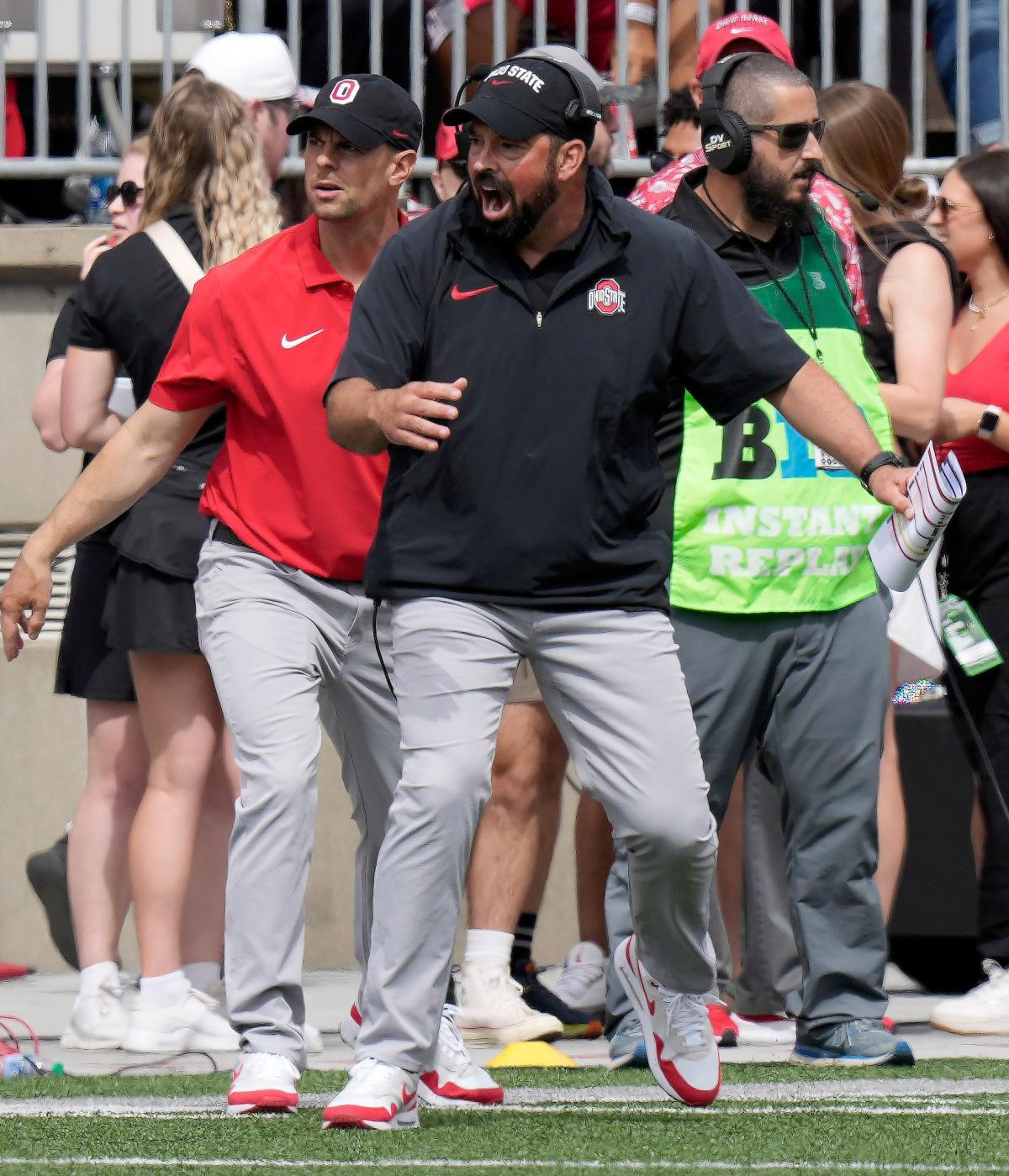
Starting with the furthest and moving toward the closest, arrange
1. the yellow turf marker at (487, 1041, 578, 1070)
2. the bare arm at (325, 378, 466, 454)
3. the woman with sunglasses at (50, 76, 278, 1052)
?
1. the woman with sunglasses at (50, 76, 278, 1052)
2. the yellow turf marker at (487, 1041, 578, 1070)
3. the bare arm at (325, 378, 466, 454)

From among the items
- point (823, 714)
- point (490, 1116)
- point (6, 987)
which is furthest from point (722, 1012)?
point (6, 987)

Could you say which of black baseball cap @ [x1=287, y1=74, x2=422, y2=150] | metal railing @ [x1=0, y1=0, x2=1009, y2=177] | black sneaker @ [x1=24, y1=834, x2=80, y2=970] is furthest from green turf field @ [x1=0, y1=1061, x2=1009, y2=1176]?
metal railing @ [x1=0, y1=0, x2=1009, y2=177]

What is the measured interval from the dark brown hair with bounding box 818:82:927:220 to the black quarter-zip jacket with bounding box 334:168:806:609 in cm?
165

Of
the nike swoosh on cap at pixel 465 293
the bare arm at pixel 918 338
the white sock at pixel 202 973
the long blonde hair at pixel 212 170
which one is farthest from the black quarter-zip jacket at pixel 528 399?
the white sock at pixel 202 973

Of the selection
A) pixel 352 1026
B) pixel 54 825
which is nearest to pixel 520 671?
pixel 352 1026

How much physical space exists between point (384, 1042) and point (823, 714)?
4.86ft

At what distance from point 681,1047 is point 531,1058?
1.00 m

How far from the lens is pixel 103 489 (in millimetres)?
5094

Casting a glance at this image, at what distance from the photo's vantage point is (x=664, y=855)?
4582 mm

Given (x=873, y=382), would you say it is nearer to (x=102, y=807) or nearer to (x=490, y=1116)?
(x=490, y=1116)

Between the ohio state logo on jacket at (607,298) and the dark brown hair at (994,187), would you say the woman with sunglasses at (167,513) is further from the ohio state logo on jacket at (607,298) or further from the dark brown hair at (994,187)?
the dark brown hair at (994,187)

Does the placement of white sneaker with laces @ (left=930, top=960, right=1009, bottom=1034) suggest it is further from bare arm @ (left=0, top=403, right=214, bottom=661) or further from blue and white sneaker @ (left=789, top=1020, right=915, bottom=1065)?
bare arm @ (left=0, top=403, right=214, bottom=661)

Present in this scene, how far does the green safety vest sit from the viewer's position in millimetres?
5387

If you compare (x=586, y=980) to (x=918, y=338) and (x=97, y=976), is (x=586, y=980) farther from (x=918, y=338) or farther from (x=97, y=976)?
(x=918, y=338)
